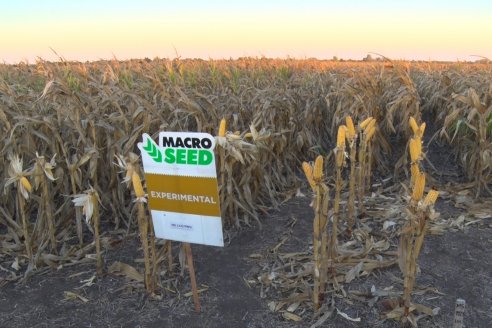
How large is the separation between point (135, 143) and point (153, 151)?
48.2 inches

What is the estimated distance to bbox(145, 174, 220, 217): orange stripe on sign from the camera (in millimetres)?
2436

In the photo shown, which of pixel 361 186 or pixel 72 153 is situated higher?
pixel 72 153

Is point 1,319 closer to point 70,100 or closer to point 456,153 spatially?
point 70,100

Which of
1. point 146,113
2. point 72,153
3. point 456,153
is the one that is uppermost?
point 146,113

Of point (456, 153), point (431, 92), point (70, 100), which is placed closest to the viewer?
point (70, 100)

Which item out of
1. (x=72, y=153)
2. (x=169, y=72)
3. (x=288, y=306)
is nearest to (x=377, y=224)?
(x=288, y=306)

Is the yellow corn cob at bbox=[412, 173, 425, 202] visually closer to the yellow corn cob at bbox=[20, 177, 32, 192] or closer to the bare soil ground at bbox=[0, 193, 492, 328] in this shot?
the bare soil ground at bbox=[0, 193, 492, 328]

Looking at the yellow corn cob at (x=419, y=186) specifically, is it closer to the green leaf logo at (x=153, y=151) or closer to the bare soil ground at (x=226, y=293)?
the bare soil ground at (x=226, y=293)

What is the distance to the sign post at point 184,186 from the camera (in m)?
2.42

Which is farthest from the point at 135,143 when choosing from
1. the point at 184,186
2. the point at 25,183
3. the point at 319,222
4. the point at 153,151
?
the point at 319,222

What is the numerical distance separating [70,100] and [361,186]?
88.0 inches

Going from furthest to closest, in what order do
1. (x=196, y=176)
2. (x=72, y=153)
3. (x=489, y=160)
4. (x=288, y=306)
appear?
(x=489, y=160) → (x=72, y=153) → (x=288, y=306) → (x=196, y=176)

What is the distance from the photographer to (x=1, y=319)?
9.10ft

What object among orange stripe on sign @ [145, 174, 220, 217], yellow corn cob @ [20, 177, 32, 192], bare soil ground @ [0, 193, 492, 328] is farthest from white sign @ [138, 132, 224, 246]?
yellow corn cob @ [20, 177, 32, 192]
